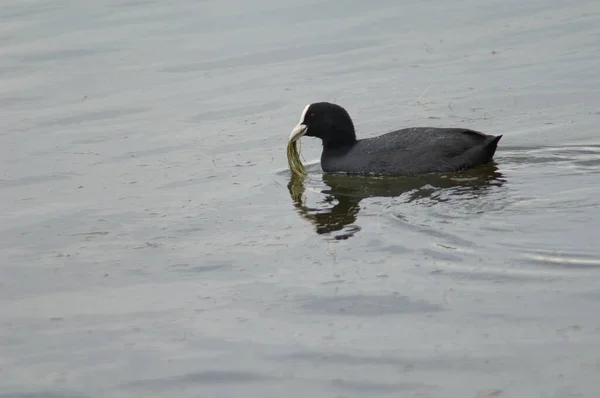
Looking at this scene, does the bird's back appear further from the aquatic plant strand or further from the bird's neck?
the aquatic plant strand

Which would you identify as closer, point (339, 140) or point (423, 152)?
point (423, 152)

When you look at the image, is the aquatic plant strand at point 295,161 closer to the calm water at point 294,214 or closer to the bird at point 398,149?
the bird at point 398,149

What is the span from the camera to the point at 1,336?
22.9ft

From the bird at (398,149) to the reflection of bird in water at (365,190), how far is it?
9 centimetres

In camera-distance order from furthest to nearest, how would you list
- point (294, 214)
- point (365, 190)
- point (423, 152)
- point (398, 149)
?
point (398, 149), point (423, 152), point (365, 190), point (294, 214)

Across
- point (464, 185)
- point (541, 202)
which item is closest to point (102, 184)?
point (464, 185)

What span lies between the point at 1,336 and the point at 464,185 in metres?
4.47

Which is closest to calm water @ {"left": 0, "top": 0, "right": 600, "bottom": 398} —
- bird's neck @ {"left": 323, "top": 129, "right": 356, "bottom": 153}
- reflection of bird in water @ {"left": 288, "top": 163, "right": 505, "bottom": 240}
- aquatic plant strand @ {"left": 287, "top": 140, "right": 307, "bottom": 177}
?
reflection of bird in water @ {"left": 288, "top": 163, "right": 505, "bottom": 240}

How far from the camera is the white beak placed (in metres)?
10.9

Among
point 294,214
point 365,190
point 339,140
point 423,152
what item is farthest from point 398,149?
point 294,214

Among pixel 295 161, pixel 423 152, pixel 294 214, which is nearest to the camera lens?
pixel 294 214

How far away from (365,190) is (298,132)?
1.28m

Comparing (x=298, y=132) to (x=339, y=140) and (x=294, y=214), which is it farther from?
(x=294, y=214)

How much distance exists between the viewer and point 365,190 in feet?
32.8
